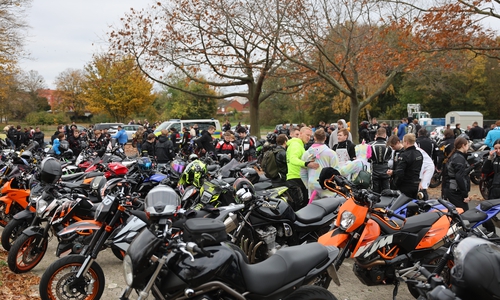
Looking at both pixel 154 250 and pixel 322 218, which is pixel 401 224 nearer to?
pixel 322 218

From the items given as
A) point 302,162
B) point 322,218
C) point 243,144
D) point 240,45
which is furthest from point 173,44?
point 322,218

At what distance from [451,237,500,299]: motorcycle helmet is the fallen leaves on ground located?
4.32 m

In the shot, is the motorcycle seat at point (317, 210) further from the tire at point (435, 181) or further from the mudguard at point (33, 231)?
the tire at point (435, 181)

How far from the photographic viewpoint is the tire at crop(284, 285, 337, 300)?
9.91 feet

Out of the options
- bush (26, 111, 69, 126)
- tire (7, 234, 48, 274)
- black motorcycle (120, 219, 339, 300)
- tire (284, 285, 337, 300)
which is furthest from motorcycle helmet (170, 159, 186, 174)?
bush (26, 111, 69, 126)

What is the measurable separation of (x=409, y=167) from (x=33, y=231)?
17.8ft

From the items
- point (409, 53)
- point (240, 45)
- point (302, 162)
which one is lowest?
point (302, 162)

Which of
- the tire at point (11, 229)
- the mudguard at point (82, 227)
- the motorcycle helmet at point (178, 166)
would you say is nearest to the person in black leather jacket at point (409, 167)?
the motorcycle helmet at point (178, 166)

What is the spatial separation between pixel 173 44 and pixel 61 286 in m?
16.4

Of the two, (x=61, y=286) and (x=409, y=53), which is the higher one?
(x=409, y=53)

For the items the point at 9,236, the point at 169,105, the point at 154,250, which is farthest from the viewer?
the point at 169,105

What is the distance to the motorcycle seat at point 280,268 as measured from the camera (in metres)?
2.94

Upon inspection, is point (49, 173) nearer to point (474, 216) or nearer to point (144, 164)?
point (144, 164)

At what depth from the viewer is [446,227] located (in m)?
4.61
